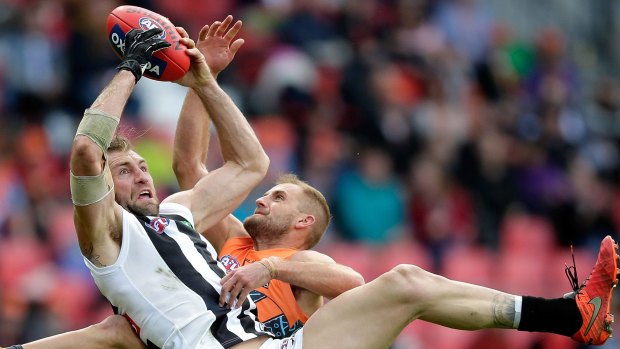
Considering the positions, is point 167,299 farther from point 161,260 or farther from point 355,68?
point 355,68

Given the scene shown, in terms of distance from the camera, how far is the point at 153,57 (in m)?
6.19

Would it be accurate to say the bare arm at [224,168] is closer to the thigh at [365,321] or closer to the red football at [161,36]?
the red football at [161,36]

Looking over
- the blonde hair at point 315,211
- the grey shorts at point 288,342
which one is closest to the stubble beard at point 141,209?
the grey shorts at point 288,342

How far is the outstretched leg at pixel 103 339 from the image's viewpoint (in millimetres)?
6242

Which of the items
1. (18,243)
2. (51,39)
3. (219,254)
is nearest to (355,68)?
(51,39)

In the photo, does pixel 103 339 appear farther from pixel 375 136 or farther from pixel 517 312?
pixel 375 136

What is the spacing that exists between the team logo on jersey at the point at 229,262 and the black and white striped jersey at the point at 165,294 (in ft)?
1.77

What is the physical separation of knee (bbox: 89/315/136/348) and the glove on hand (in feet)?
4.11

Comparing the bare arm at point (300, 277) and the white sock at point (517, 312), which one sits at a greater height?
the white sock at point (517, 312)

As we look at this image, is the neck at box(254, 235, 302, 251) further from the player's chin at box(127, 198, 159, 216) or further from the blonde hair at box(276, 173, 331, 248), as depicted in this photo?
the player's chin at box(127, 198, 159, 216)

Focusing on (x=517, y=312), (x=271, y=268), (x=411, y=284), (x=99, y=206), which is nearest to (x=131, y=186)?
(x=99, y=206)

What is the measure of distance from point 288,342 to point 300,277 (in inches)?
15.4

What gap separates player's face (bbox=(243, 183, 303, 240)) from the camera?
6.90m

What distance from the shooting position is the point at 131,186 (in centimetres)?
628
